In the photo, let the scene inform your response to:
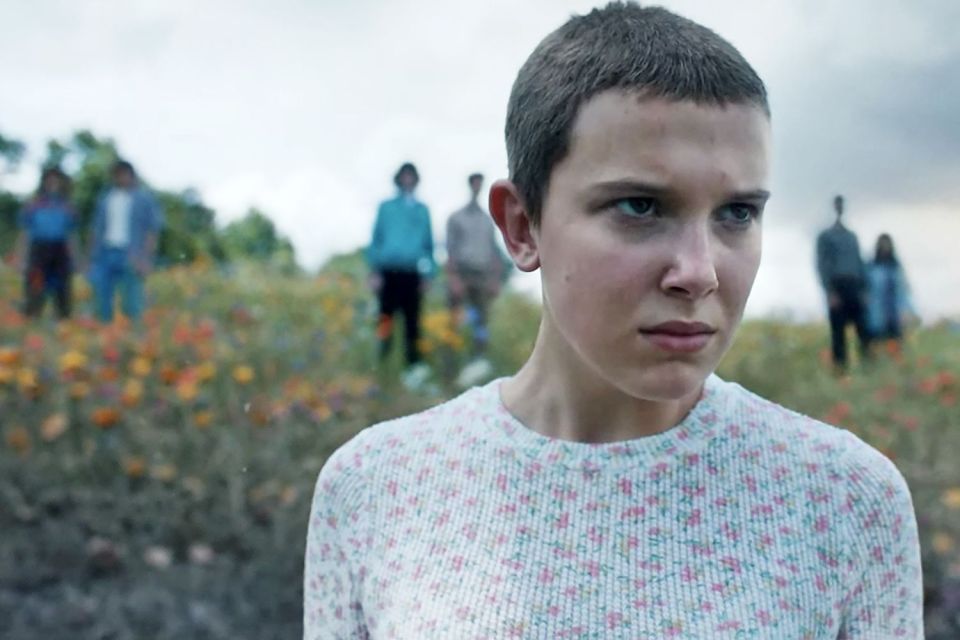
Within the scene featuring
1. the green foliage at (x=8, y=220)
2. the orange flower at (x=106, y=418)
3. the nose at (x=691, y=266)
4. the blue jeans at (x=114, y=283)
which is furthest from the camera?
the green foliage at (x=8, y=220)

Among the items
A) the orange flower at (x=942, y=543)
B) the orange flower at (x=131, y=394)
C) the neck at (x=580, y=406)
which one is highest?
the neck at (x=580, y=406)

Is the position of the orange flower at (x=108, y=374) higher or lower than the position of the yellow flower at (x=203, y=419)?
higher

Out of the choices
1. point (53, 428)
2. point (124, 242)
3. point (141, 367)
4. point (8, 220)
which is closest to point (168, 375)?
point (141, 367)

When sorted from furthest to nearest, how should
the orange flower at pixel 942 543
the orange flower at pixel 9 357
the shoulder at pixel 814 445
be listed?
the orange flower at pixel 9 357, the orange flower at pixel 942 543, the shoulder at pixel 814 445

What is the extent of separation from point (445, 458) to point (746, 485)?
276mm

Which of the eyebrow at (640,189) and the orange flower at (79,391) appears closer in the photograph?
the eyebrow at (640,189)

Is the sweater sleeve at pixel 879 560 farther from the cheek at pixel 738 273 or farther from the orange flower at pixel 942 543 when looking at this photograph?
the orange flower at pixel 942 543

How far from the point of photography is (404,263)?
3.94 m

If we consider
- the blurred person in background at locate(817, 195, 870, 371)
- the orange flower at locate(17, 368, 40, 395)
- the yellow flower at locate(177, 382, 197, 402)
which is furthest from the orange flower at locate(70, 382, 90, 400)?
the blurred person in background at locate(817, 195, 870, 371)

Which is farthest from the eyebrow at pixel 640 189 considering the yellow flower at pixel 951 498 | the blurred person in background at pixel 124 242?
the blurred person in background at pixel 124 242

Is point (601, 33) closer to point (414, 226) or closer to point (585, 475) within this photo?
point (585, 475)

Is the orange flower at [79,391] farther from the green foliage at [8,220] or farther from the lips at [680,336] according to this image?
the lips at [680,336]

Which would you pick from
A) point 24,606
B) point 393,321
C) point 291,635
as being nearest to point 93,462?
point 24,606

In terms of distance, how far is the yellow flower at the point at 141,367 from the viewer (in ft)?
11.2
